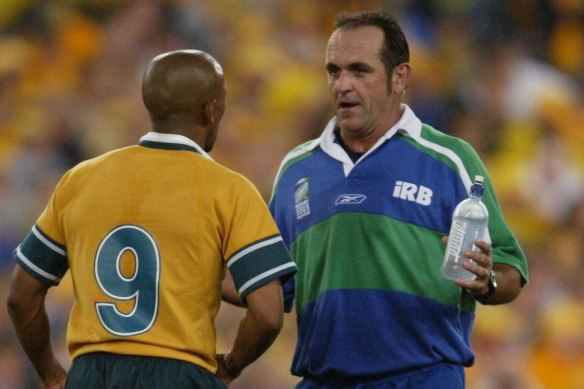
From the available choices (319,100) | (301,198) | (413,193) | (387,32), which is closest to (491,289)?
(413,193)

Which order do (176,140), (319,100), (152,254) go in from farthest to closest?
(319,100) < (176,140) < (152,254)

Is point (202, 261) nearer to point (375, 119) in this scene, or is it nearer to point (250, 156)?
point (375, 119)

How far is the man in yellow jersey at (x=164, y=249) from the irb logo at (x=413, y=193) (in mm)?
620

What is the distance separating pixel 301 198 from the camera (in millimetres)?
3891

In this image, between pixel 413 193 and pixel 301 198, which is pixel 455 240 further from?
pixel 301 198

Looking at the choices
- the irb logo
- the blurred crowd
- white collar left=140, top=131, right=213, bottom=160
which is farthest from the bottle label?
the blurred crowd

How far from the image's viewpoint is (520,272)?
3723 mm

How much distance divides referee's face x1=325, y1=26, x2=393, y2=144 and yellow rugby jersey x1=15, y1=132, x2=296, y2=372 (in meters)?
0.73

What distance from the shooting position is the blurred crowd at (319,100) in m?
6.87

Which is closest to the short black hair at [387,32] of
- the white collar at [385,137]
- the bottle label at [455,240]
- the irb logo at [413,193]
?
the white collar at [385,137]

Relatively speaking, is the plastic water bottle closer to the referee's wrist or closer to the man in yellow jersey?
the referee's wrist

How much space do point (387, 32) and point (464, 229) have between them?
0.85m

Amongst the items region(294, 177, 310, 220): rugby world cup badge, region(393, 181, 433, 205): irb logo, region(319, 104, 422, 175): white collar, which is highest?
region(319, 104, 422, 175): white collar

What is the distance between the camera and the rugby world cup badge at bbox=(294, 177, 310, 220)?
3859 millimetres
